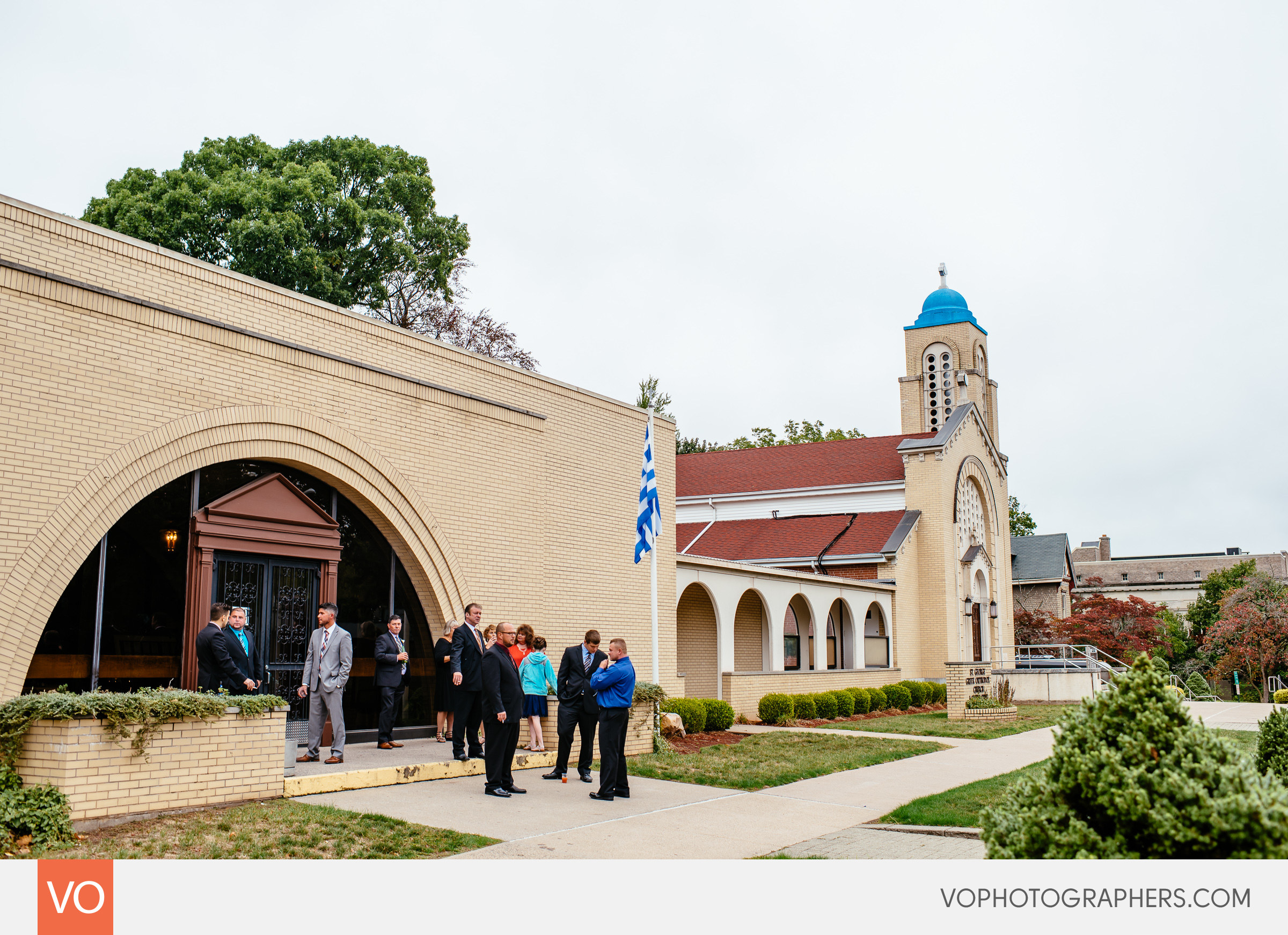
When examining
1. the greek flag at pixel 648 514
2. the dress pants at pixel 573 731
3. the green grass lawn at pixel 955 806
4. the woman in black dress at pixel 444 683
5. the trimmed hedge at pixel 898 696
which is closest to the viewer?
the green grass lawn at pixel 955 806

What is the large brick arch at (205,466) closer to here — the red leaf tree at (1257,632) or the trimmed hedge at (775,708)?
the trimmed hedge at (775,708)

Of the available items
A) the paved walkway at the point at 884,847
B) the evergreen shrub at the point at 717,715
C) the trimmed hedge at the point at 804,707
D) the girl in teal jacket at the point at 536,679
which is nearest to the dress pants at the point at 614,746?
the girl in teal jacket at the point at 536,679

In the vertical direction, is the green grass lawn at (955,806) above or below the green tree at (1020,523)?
below

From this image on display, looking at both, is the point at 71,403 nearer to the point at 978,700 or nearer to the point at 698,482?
the point at 978,700

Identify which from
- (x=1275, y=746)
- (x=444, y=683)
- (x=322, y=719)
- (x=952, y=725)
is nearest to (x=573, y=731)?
(x=444, y=683)

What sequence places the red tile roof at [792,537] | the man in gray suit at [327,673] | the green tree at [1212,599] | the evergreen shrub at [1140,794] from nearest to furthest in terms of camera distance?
the evergreen shrub at [1140,794]
the man in gray suit at [327,673]
the red tile roof at [792,537]
the green tree at [1212,599]

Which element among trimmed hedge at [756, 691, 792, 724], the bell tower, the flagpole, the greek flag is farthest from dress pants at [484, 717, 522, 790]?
the bell tower

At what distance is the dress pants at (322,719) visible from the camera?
464 inches

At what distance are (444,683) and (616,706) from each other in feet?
13.7

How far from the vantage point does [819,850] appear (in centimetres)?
842

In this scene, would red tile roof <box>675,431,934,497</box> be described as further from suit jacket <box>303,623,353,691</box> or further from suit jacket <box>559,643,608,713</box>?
suit jacket <box>303,623,353,691</box>

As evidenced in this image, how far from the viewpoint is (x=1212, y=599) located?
6072 centimetres

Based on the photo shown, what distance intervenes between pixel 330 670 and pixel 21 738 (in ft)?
11.4

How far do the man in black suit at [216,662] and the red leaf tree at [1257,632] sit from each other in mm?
40068
